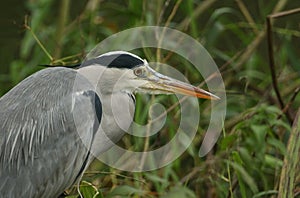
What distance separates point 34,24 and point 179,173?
3.51 feet

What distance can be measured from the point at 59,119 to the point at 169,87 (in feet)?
1.43

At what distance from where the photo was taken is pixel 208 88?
4176mm

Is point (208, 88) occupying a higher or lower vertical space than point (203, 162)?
higher

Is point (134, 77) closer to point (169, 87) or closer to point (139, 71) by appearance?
point (139, 71)

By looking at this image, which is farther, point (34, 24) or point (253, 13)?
point (253, 13)

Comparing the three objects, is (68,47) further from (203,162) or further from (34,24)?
(203,162)

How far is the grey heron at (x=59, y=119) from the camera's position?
3150 mm

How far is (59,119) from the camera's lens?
317cm

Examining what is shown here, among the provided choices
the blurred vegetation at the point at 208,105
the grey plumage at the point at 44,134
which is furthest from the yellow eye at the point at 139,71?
the blurred vegetation at the point at 208,105

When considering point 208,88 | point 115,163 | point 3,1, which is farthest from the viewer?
point 3,1

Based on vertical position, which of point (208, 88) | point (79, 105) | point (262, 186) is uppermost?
point (79, 105)

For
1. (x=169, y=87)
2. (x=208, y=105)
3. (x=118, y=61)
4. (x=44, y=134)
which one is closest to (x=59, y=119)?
(x=44, y=134)

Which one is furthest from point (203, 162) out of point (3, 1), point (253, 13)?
point (3, 1)

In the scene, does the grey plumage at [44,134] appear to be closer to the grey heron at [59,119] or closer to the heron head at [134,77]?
the grey heron at [59,119]
